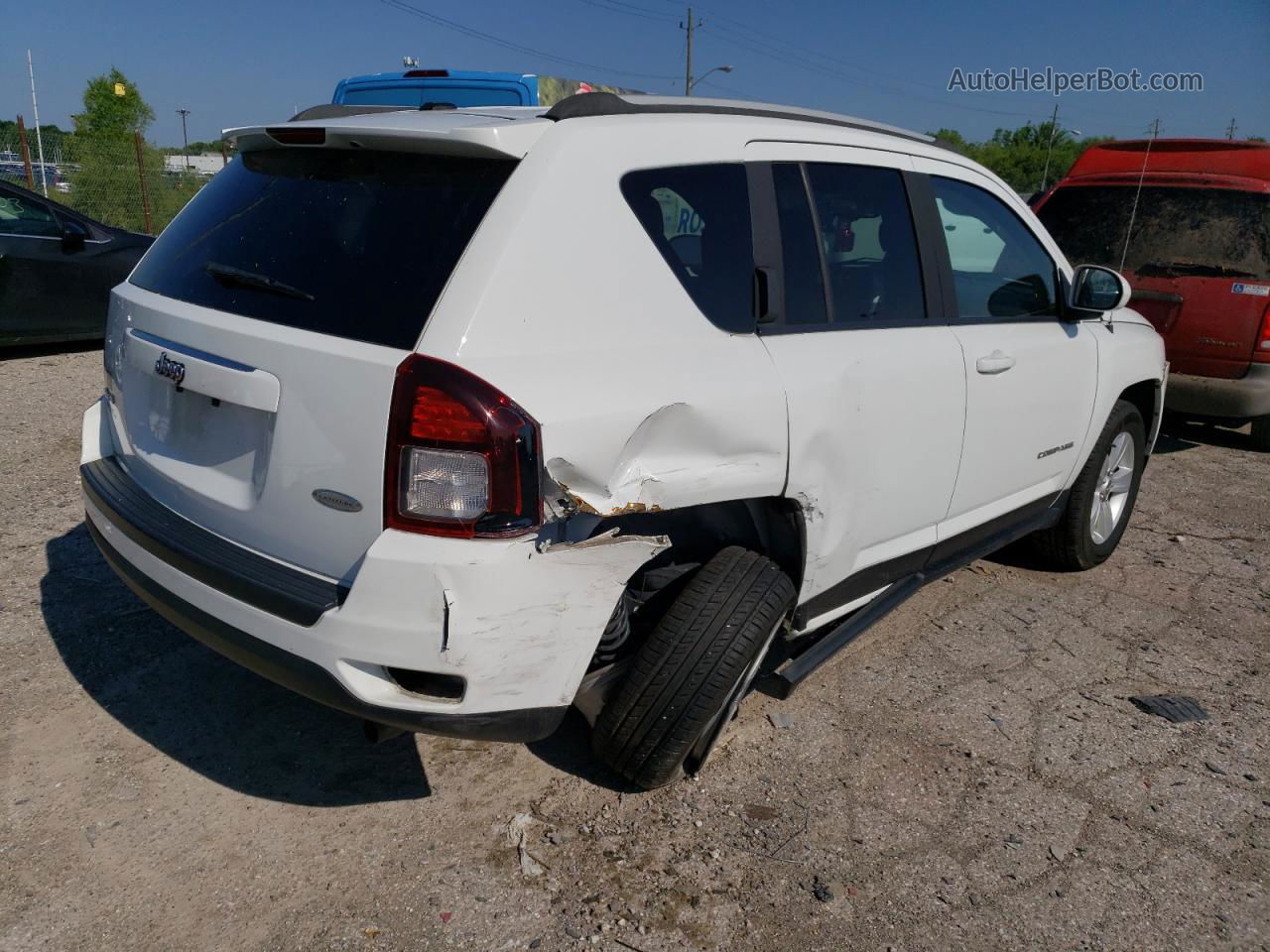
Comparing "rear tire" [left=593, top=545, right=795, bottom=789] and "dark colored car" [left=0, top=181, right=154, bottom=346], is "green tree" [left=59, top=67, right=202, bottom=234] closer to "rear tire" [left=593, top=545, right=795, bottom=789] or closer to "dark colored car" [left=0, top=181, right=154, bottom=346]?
"dark colored car" [left=0, top=181, right=154, bottom=346]

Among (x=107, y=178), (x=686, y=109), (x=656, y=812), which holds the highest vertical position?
(x=107, y=178)

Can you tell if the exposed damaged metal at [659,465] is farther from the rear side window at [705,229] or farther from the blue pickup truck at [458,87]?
the blue pickup truck at [458,87]

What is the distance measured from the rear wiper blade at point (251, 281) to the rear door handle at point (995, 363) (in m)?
2.25

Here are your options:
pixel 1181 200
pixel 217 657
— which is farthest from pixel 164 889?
pixel 1181 200

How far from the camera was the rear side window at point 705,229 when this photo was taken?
8.20 ft

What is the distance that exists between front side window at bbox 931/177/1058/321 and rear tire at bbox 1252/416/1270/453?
417 cm

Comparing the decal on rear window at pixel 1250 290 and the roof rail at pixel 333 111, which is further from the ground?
the roof rail at pixel 333 111

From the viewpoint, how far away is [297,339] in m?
2.26

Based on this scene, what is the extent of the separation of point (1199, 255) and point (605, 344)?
6.07 m

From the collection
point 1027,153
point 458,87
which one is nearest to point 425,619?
point 458,87

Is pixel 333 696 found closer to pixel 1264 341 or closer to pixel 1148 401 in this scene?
pixel 1148 401

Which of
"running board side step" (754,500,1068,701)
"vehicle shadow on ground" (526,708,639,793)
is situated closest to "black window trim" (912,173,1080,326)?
"running board side step" (754,500,1068,701)

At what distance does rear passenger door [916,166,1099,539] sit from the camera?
351 centimetres

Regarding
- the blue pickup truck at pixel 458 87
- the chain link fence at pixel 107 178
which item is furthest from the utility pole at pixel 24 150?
the blue pickup truck at pixel 458 87
